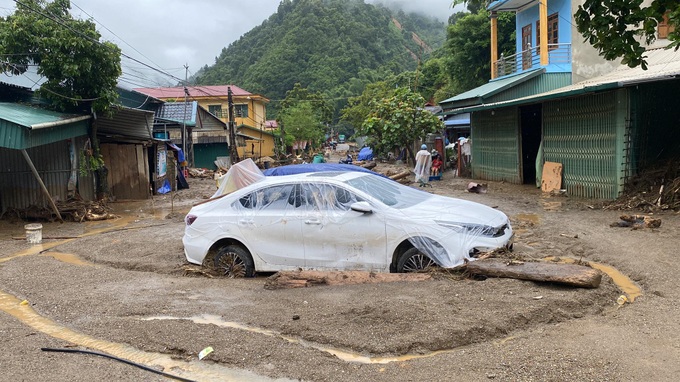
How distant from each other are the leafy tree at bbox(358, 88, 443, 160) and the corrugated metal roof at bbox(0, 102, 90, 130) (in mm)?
14622

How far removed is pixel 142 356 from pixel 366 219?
3.05 meters

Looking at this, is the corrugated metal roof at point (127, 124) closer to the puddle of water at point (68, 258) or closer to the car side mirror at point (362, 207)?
the puddle of water at point (68, 258)

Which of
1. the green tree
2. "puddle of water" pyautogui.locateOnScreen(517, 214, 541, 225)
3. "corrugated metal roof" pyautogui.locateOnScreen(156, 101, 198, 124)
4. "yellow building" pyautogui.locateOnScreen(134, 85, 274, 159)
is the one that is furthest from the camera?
the green tree

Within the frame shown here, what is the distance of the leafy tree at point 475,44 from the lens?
3097cm

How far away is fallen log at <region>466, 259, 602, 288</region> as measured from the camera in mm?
5340

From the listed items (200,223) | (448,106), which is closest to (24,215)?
(200,223)

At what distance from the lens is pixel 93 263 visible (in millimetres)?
9047

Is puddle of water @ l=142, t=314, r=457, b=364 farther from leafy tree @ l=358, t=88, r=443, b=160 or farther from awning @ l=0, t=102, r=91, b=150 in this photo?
leafy tree @ l=358, t=88, r=443, b=160

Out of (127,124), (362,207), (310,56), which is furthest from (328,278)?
(310,56)

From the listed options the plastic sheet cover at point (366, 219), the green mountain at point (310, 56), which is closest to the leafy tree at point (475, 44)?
the plastic sheet cover at point (366, 219)

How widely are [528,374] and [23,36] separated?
15939 millimetres

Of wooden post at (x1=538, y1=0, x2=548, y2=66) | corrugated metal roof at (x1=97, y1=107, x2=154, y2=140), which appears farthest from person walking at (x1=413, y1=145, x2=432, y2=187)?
corrugated metal roof at (x1=97, y1=107, x2=154, y2=140)

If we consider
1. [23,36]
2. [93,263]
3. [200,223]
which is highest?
[23,36]

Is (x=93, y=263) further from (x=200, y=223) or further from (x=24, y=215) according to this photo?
(x=24, y=215)
